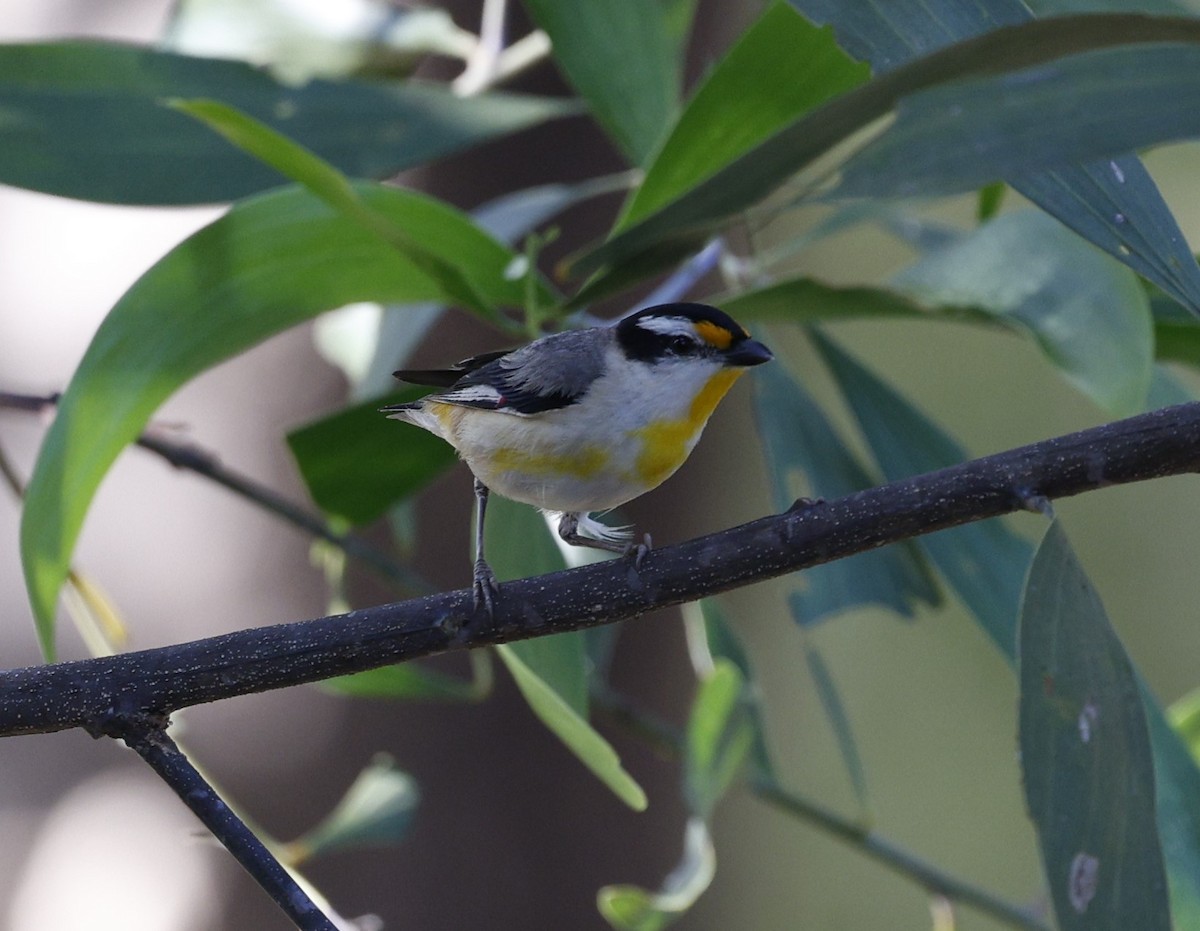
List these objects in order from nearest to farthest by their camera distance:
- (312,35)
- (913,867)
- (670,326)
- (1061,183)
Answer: (1061,183) → (670,326) → (913,867) → (312,35)

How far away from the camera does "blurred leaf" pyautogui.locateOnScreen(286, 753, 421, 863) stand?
152 centimetres

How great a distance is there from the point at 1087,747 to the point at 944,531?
0.48 m

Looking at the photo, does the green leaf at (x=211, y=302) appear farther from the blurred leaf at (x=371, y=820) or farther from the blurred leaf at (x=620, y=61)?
the blurred leaf at (x=371, y=820)

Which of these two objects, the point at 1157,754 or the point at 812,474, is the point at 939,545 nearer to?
the point at 812,474

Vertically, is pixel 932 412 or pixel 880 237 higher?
pixel 880 237

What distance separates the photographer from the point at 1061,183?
860mm

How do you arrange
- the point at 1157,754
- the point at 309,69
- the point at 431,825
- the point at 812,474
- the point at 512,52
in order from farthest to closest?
the point at 431,825 < the point at 512,52 < the point at 309,69 < the point at 812,474 < the point at 1157,754

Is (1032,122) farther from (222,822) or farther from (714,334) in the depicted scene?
(222,822)

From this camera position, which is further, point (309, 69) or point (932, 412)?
point (932, 412)

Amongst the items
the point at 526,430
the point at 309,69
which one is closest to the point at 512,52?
the point at 309,69

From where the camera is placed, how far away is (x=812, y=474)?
1407mm

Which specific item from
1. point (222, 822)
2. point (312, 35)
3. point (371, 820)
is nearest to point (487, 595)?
point (222, 822)

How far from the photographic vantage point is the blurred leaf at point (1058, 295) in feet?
3.40

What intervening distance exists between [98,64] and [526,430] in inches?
25.5
